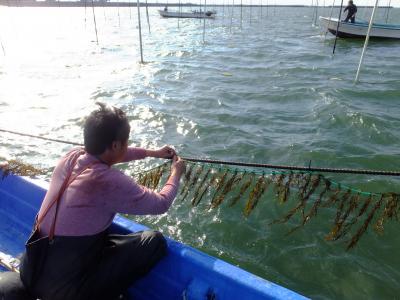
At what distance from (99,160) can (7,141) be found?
728 centimetres

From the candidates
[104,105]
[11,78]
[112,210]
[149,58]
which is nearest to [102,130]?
[104,105]

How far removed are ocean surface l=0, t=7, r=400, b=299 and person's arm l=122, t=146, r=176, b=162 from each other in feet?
7.44

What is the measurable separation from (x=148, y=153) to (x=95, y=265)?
1.16 meters

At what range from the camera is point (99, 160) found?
246 centimetres

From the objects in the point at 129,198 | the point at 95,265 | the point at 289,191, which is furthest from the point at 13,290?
the point at 289,191

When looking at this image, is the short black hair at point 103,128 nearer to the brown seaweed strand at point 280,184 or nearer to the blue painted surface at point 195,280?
the blue painted surface at point 195,280

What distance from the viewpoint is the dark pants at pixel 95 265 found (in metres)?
2.42

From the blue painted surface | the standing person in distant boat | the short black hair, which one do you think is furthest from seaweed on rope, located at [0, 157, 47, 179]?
the standing person in distant boat

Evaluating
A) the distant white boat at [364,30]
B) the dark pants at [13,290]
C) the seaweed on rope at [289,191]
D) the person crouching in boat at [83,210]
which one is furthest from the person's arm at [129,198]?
the distant white boat at [364,30]

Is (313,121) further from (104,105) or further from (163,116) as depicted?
(104,105)

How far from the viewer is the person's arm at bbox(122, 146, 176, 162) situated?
3.32 meters

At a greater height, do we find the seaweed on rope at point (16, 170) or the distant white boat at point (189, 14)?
the seaweed on rope at point (16, 170)

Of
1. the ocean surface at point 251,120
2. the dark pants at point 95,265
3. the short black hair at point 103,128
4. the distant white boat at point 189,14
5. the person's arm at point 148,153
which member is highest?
the short black hair at point 103,128

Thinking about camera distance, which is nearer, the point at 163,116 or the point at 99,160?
the point at 99,160
